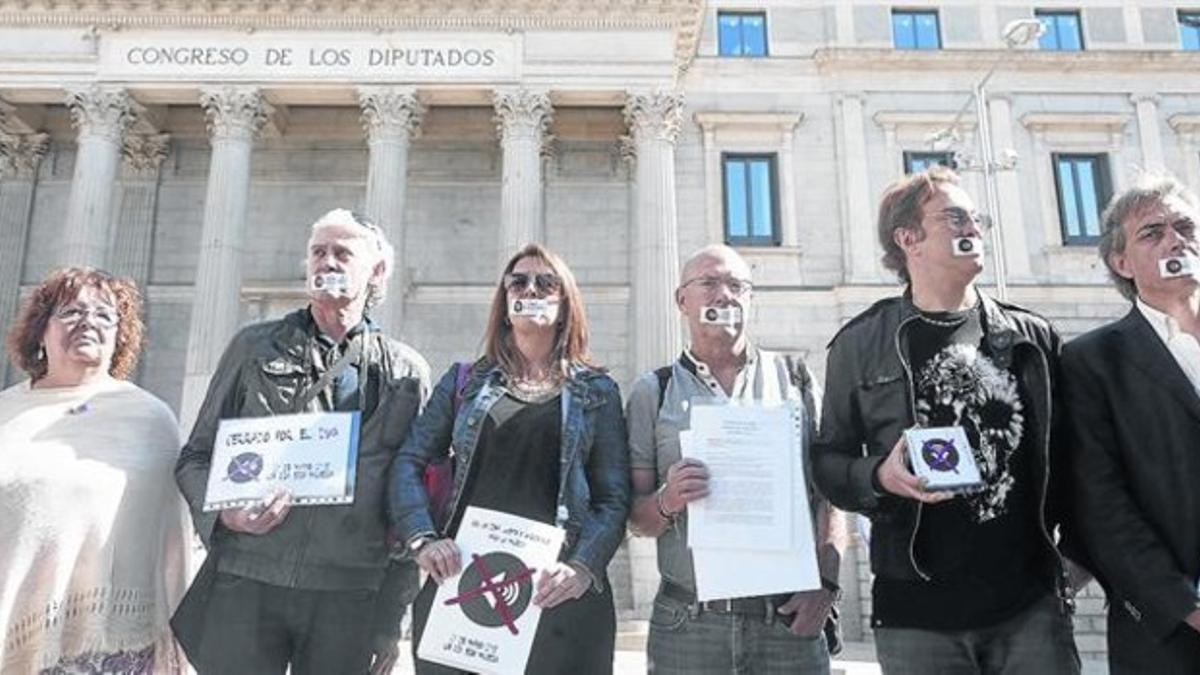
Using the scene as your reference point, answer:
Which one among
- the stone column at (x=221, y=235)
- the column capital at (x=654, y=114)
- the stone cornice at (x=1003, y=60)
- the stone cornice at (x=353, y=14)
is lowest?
the stone column at (x=221, y=235)

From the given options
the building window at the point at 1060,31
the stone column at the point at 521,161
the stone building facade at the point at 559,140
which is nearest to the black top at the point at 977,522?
the stone building facade at the point at 559,140

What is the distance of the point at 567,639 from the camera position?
4.07 metres

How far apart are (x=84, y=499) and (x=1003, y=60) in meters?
25.7

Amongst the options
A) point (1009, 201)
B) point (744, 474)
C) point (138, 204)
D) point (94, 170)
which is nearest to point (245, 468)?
point (744, 474)

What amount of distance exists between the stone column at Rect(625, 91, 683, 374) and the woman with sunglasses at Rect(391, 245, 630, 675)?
51.4ft

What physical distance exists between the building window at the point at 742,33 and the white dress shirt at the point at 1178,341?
2298 centimetres

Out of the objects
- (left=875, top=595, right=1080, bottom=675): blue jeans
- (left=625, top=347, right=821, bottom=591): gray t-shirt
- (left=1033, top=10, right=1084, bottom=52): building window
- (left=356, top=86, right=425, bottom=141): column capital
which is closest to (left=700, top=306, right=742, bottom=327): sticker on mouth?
(left=625, top=347, right=821, bottom=591): gray t-shirt

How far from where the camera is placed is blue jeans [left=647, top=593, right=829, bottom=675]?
13.4 ft

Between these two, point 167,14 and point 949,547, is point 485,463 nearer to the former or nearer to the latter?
point 949,547

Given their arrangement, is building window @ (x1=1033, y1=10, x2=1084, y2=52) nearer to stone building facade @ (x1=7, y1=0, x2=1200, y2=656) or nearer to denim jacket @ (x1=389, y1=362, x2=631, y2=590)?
stone building facade @ (x1=7, y1=0, x2=1200, y2=656)

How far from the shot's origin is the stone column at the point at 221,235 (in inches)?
807

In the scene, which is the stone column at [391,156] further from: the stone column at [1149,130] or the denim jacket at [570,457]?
the stone column at [1149,130]

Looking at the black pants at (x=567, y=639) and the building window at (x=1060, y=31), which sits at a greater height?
the building window at (x=1060, y=31)

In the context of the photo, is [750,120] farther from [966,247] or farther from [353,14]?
[966,247]
